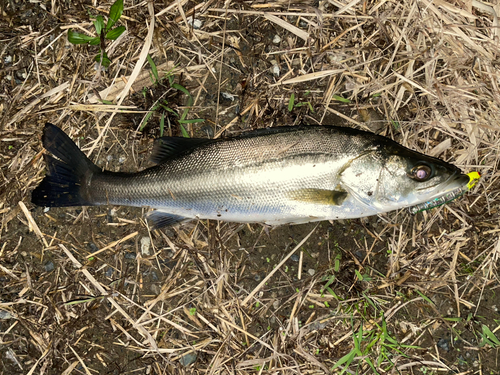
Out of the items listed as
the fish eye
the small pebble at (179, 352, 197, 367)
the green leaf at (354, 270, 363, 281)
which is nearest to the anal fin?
the small pebble at (179, 352, 197, 367)

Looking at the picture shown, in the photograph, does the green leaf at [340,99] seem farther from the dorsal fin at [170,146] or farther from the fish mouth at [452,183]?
the dorsal fin at [170,146]

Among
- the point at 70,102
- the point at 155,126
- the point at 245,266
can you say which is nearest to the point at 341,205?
the point at 245,266

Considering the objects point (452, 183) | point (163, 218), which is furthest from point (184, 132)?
point (452, 183)

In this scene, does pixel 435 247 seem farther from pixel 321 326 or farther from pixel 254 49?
pixel 254 49

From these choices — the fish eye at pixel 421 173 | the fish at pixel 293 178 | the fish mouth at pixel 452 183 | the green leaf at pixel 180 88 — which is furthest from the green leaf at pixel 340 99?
the green leaf at pixel 180 88

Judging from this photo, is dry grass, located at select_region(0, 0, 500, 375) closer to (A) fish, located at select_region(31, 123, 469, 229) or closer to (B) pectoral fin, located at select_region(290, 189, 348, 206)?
(A) fish, located at select_region(31, 123, 469, 229)
